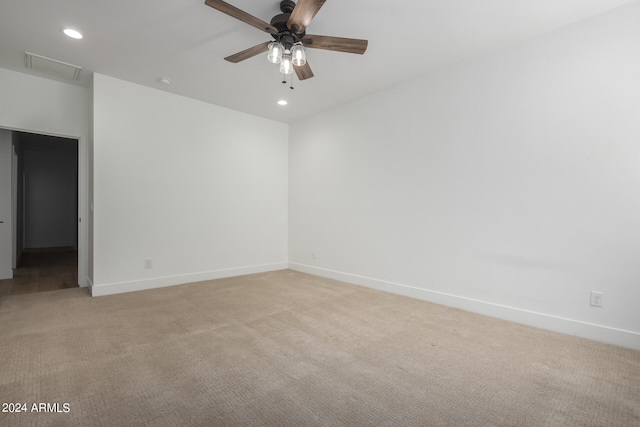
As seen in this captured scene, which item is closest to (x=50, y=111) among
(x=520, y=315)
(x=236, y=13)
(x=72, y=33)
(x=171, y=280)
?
(x=72, y=33)

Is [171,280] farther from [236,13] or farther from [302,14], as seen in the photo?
[302,14]

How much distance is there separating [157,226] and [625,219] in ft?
16.7

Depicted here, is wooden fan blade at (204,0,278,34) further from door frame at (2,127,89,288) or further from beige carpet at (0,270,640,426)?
door frame at (2,127,89,288)

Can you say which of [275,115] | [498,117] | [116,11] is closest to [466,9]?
[498,117]

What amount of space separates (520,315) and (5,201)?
7.03 m

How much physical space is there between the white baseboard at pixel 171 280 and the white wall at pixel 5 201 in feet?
6.11

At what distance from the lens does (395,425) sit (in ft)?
4.83

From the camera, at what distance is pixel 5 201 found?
4410 millimetres

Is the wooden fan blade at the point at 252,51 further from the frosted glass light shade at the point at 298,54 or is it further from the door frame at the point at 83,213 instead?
the door frame at the point at 83,213

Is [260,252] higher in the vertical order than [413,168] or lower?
lower

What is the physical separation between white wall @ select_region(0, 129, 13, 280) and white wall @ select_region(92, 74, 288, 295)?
207cm

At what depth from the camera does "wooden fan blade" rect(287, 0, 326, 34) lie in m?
1.92

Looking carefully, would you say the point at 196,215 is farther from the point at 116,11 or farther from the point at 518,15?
the point at 518,15

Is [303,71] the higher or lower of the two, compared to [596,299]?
higher
